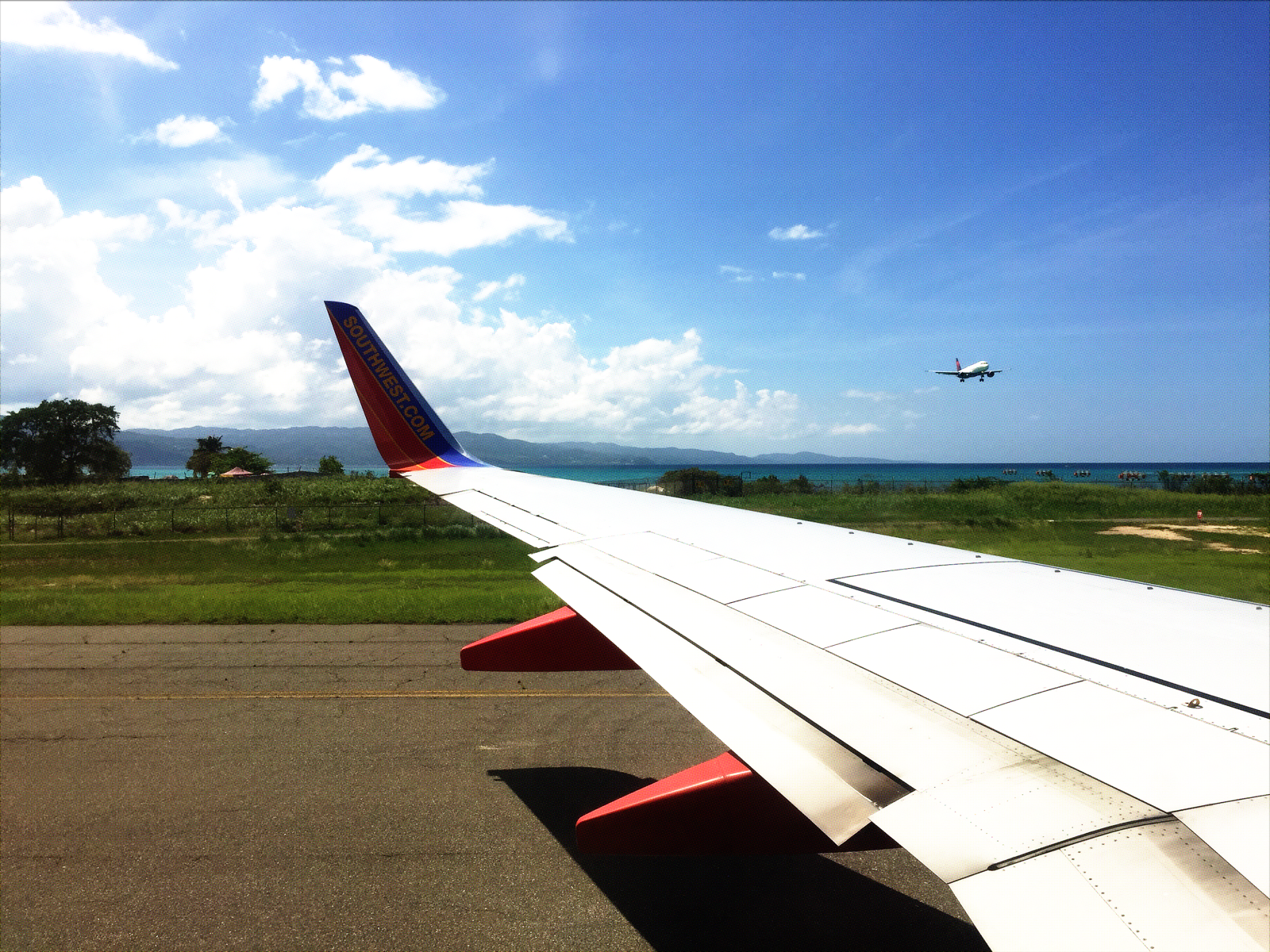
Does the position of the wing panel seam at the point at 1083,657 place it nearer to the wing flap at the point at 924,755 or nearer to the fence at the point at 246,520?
the wing flap at the point at 924,755

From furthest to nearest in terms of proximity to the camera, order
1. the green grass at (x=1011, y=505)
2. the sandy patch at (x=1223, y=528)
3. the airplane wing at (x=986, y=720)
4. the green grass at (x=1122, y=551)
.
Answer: the green grass at (x=1011, y=505) → the sandy patch at (x=1223, y=528) → the green grass at (x=1122, y=551) → the airplane wing at (x=986, y=720)

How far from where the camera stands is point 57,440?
62312 mm

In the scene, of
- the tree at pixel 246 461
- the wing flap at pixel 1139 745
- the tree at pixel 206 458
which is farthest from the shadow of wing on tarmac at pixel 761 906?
the tree at pixel 206 458

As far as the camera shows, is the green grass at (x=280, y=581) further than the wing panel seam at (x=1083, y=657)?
Yes

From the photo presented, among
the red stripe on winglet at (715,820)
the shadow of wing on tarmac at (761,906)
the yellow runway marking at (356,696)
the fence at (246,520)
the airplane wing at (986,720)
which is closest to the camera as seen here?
the airplane wing at (986,720)

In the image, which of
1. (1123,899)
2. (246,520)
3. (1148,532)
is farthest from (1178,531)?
(246,520)

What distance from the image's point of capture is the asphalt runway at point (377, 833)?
3.56 m

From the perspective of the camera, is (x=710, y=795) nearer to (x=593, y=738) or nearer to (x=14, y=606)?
(x=593, y=738)

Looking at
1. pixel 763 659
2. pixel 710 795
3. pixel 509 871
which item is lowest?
pixel 509 871

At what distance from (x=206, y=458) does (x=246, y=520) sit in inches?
2839

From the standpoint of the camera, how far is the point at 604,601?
3.24m

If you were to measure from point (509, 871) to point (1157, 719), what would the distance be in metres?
3.71

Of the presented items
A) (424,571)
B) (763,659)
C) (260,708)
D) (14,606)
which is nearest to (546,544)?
(763,659)

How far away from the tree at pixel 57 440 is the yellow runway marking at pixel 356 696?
2922 inches
